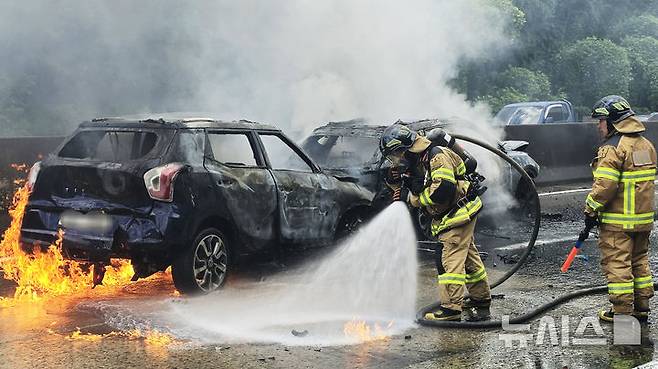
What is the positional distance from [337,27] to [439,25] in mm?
2530

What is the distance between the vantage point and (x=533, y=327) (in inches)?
248

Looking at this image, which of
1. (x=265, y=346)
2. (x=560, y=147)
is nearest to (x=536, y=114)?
(x=560, y=147)

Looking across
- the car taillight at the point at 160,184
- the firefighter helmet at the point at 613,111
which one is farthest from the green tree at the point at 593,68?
the car taillight at the point at 160,184

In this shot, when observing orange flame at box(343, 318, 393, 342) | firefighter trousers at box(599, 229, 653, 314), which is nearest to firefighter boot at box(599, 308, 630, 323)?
firefighter trousers at box(599, 229, 653, 314)

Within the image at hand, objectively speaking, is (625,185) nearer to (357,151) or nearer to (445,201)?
(445,201)

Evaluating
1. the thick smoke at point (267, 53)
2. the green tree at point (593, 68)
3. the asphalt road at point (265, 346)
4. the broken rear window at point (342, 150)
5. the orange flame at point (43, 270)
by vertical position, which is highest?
the green tree at point (593, 68)

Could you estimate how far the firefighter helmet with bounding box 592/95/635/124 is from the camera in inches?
245

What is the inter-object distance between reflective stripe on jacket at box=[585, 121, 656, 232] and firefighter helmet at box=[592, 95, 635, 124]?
0.15m

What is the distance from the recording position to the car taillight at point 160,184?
22.5ft

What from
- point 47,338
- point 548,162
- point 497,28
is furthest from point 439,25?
point 47,338

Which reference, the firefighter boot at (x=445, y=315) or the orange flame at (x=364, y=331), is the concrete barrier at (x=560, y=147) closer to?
the firefighter boot at (x=445, y=315)

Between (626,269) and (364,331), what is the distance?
1934 mm

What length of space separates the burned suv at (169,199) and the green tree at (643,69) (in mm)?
29911

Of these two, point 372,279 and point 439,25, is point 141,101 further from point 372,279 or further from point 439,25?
point 372,279
